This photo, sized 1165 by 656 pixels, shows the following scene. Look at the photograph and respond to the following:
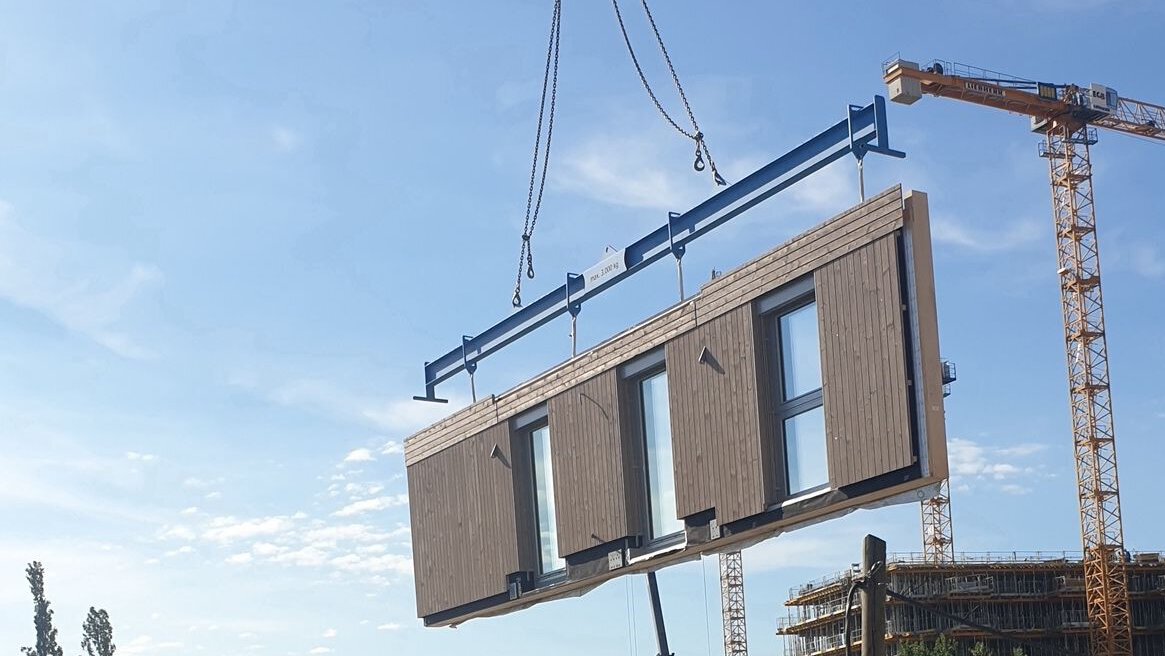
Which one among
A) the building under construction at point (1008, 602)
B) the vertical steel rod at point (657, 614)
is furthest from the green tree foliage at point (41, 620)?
the building under construction at point (1008, 602)

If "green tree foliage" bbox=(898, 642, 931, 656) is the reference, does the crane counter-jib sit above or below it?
above

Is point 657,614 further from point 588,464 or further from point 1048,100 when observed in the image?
point 1048,100

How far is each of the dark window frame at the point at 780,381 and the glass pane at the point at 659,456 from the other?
2.30 metres

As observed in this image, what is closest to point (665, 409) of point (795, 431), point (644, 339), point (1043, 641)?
point (644, 339)

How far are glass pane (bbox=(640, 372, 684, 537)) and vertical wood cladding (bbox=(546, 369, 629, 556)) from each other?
0.38 m

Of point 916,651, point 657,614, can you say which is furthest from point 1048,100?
point 657,614

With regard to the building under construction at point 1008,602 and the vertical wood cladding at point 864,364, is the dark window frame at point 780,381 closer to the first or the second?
the vertical wood cladding at point 864,364

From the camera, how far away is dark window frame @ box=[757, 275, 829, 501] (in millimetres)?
20844

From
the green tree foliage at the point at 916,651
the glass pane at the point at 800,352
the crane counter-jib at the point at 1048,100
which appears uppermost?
the crane counter-jib at the point at 1048,100

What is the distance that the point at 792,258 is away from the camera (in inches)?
814

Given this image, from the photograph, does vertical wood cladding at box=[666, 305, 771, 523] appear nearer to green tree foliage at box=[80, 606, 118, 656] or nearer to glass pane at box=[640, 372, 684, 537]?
glass pane at box=[640, 372, 684, 537]

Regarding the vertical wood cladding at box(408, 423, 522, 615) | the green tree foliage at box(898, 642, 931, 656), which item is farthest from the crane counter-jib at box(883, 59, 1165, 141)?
the vertical wood cladding at box(408, 423, 522, 615)

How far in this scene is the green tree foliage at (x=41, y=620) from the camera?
61.4 meters

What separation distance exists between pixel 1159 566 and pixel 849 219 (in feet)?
361
